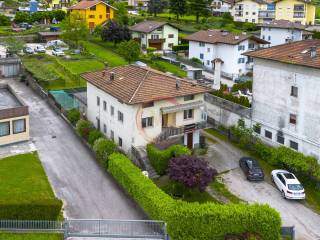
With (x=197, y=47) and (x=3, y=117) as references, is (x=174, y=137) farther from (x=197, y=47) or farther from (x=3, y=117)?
(x=197, y=47)

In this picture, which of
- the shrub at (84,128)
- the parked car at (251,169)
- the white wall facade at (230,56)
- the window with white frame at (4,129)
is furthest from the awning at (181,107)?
the white wall facade at (230,56)

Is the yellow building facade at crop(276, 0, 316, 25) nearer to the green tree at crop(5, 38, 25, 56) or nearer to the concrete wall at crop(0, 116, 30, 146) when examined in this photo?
the green tree at crop(5, 38, 25, 56)

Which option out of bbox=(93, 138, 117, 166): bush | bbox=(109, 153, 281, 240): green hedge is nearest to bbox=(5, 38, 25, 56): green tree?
bbox=(93, 138, 117, 166): bush

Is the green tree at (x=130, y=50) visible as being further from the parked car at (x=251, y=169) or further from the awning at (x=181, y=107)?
the parked car at (x=251, y=169)

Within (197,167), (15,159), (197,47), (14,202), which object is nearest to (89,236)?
(14,202)

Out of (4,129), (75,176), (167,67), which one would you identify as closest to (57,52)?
(167,67)

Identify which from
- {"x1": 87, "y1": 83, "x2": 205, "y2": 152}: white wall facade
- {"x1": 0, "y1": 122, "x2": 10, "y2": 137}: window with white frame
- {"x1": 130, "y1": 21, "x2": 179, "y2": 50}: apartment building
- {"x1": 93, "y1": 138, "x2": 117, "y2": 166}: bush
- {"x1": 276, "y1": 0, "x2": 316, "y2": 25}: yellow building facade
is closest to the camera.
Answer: {"x1": 93, "y1": 138, "x2": 117, "y2": 166}: bush
